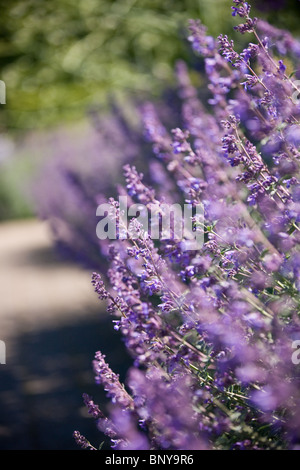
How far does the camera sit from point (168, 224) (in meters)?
1.71

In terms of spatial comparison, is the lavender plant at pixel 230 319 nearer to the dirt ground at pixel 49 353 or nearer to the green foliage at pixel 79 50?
the dirt ground at pixel 49 353

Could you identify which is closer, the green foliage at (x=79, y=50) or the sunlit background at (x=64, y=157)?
the sunlit background at (x=64, y=157)

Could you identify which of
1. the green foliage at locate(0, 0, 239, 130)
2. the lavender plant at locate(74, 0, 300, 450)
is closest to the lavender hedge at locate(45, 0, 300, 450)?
the lavender plant at locate(74, 0, 300, 450)

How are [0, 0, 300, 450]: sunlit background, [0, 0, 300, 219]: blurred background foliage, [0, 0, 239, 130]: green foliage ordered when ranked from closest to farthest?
[0, 0, 300, 450]: sunlit background, [0, 0, 300, 219]: blurred background foliage, [0, 0, 239, 130]: green foliage

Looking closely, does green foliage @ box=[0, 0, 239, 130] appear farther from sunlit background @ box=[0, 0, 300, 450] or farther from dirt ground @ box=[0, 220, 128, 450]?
dirt ground @ box=[0, 220, 128, 450]

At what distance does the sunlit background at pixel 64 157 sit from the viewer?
387 cm

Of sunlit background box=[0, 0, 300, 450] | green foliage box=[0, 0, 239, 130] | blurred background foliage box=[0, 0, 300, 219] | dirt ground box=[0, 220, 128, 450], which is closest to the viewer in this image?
dirt ground box=[0, 220, 128, 450]

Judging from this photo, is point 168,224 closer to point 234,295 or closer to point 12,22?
point 234,295

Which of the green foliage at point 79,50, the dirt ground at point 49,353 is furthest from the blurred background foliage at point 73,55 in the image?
the dirt ground at point 49,353

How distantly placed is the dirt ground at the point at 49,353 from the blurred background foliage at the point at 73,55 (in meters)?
2.63

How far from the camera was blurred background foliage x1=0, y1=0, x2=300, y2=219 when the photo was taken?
984 cm

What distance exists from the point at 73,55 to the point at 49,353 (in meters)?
A: 9.20

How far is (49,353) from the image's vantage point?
→ 4.69 metres

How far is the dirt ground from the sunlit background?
0.01 meters
